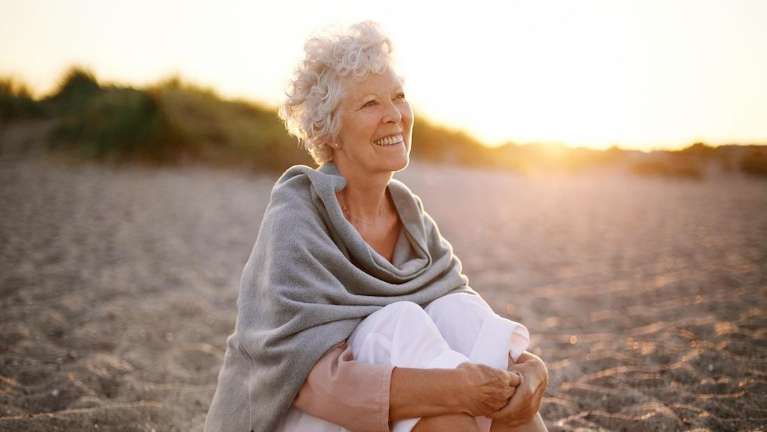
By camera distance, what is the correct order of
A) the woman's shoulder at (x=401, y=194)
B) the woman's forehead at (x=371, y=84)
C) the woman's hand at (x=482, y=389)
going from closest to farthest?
the woman's hand at (x=482, y=389), the woman's forehead at (x=371, y=84), the woman's shoulder at (x=401, y=194)

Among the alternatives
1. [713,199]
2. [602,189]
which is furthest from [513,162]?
[713,199]

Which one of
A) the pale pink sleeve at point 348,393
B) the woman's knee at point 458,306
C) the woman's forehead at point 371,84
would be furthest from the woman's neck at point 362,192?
the pale pink sleeve at point 348,393

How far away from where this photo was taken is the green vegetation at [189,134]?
13516mm

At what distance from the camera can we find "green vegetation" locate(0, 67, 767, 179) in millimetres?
13516

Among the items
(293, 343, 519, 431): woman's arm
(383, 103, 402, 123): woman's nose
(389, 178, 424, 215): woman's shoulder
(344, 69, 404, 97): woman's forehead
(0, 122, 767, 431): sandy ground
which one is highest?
(344, 69, 404, 97): woman's forehead

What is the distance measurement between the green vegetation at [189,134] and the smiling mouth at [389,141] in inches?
446

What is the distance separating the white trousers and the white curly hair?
2.51ft

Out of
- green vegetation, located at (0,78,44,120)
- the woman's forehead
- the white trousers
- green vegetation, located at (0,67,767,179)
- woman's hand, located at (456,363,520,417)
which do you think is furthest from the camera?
green vegetation, located at (0,78,44,120)

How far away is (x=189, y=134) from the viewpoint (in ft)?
45.5

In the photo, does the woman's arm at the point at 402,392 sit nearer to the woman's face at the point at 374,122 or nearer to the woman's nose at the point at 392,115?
the woman's face at the point at 374,122

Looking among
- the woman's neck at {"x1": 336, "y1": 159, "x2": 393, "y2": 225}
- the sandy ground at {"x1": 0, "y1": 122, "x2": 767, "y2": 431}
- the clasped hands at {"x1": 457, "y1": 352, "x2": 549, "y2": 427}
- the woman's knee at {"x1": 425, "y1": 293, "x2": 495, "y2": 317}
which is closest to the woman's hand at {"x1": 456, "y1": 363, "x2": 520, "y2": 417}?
the clasped hands at {"x1": 457, "y1": 352, "x2": 549, "y2": 427}

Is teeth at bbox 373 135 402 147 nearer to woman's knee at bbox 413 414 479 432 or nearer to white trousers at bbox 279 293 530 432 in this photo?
white trousers at bbox 279 293 530 432

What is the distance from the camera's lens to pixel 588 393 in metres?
3.24

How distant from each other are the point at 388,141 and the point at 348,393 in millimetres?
955
